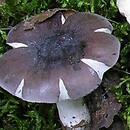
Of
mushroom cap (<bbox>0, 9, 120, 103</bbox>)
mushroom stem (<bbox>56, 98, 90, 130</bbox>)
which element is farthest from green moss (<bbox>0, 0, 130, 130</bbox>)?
mushroom cap (<bbox>0, 9, 120, 103</bbox>)

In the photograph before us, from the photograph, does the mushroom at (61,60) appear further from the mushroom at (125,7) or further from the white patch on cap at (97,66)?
the mushroom at (125,7)

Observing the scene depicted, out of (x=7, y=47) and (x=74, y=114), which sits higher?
(x=7, y=47)

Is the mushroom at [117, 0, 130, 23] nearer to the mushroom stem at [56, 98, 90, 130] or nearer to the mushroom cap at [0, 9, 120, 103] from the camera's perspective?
the mushroom cap at [0, 9, 120, 103]

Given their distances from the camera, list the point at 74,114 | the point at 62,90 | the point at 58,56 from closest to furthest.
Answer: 1. the point at 62,90
2. the point at 58,56
3. the point at 74,114

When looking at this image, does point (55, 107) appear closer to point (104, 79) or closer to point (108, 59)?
point (104, 79)

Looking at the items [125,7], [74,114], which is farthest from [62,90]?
[125,7]

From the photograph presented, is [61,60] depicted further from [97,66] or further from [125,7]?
[125,7]

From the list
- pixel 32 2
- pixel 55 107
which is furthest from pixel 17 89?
pixel 32 2
